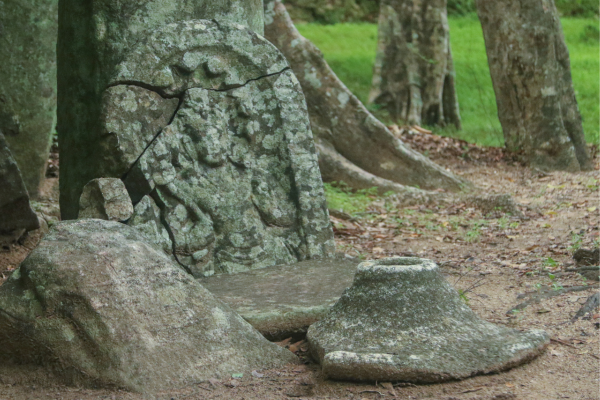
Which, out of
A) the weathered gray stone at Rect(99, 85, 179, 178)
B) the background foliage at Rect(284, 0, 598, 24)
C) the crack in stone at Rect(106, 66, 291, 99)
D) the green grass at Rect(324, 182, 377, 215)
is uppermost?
the background foliage at Rect(284, 0, 598, 24)

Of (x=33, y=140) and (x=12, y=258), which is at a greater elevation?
(x=33, y=140)

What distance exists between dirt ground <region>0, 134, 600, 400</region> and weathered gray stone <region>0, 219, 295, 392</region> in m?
0.08

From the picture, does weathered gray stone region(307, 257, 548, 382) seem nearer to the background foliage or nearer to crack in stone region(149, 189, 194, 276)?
crack in stone region(149, 189, 194, 276)

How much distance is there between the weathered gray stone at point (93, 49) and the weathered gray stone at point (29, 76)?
277 cm

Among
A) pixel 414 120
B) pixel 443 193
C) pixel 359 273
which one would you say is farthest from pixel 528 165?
pixel 359 273

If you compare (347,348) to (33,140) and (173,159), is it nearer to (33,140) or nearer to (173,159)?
(173,159)

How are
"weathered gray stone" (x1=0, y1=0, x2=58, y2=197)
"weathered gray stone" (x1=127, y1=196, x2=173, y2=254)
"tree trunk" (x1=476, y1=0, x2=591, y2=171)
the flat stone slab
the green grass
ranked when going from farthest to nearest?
"tree trunk" (x1=476, y1=0, x2=591, y2=171), "weathered gray stone" (x1=0, y1=0, x2=58, y2=197), the green grass, "weathered gray stone" (x1=127, y1=196, x2=173, y2=254), the flat stone slab

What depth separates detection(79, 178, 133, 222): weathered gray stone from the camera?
3.73m

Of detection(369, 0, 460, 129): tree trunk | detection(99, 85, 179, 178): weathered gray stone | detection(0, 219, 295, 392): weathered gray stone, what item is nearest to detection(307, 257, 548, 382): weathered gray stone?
detection(0, 219, 295, 392): weathered gray stone

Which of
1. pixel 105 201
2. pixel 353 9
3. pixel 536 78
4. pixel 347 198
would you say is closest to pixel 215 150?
pixel 105 201

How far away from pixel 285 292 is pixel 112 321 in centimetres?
113

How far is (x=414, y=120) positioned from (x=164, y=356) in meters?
9.73

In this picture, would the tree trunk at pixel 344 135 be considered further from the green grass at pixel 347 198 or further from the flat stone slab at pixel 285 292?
the flat stone slab at pixel 285 292

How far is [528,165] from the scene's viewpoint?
9.32 meters
